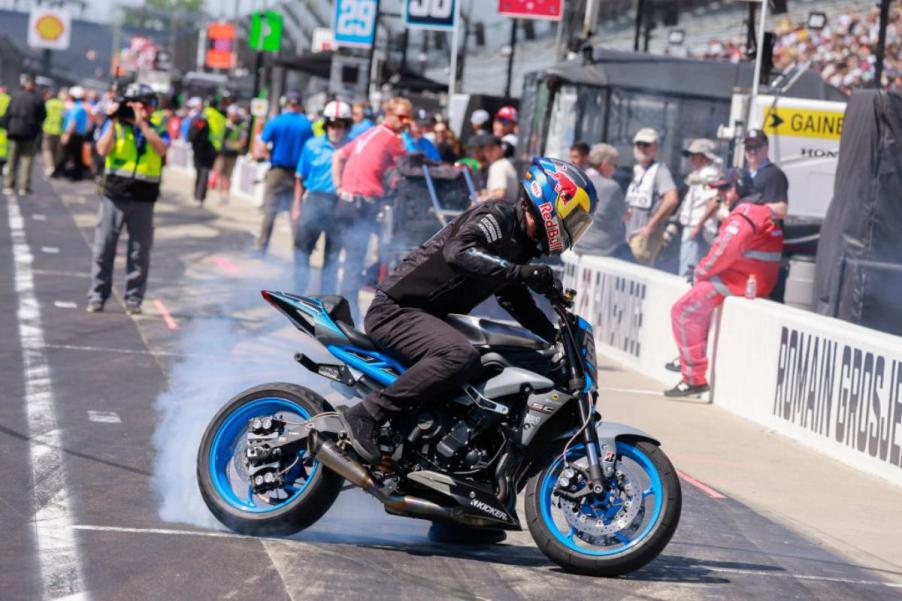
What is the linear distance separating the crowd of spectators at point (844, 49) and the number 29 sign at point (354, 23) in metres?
6.41

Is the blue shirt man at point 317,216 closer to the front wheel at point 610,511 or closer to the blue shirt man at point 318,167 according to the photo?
the blue shirt man at point 318,167

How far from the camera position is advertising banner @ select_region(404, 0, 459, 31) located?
2428cm

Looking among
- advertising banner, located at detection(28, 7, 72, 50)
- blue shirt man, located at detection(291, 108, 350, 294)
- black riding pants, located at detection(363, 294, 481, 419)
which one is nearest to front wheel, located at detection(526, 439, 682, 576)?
black riding pants, located at detection(363, 294, 481, 419)

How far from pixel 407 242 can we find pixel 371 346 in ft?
28.4

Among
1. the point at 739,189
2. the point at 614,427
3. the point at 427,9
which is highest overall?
the point at 427,9

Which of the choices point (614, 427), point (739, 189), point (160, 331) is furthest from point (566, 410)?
point (160, 331)

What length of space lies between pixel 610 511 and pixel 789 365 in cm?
480

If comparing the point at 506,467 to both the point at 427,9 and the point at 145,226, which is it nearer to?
the point at 145,226

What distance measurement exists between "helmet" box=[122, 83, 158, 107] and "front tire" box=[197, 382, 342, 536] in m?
6.80

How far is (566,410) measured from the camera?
242 inches

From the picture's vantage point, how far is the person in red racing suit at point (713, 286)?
11.6 meters

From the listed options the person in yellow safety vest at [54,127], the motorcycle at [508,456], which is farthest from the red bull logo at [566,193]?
the person in yellow safety vest at [54,127]

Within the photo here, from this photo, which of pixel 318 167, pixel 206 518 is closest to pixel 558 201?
pixel 206 518

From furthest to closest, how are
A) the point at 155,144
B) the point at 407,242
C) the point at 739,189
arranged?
the point at 407,242 → the point at 155,144 → the point at 739,189
